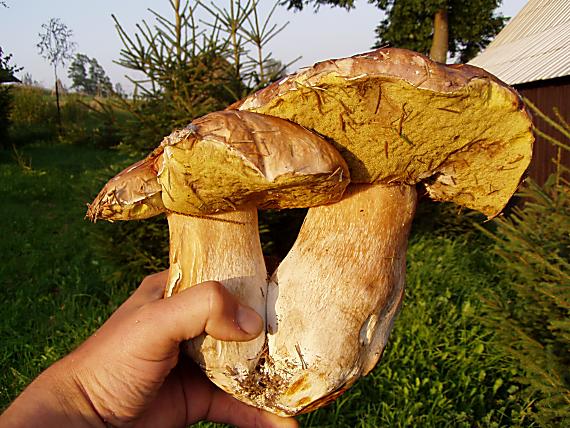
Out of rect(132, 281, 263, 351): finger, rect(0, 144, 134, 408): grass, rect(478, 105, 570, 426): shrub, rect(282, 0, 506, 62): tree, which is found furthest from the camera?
rect(282, 0, 506, 62): tree

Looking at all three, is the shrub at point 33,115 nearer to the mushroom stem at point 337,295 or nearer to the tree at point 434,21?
the tree at point 434,21

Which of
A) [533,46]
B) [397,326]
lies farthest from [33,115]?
[397,326]

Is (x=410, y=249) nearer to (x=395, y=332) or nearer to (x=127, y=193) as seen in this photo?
(x=395, y=332)

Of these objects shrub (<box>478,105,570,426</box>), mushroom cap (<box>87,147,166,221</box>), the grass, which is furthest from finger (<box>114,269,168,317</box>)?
shrub (<box>478,105,570,426</box>)

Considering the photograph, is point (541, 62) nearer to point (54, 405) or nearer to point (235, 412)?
point (235, 412)

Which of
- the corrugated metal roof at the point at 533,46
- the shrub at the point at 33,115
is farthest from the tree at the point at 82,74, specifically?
the corrugated metal roof at the point at 533,46

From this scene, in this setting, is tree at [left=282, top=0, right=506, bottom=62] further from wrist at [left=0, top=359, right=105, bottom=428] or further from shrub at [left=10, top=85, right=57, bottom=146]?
wrist at [left=0, top=359, right=105, bottom=428]

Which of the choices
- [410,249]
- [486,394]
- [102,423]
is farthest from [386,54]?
[410,249]
